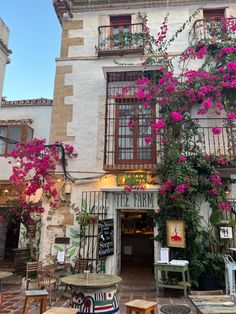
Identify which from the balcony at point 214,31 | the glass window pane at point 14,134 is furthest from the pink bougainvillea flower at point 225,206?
the glass window pane at point 14,134

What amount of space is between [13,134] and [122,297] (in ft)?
26.8

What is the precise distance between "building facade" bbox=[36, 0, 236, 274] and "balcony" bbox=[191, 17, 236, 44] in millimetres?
63

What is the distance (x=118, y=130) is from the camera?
820 cm

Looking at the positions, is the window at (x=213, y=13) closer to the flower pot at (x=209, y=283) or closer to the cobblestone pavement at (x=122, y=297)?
the flower pot at (x=209, y=283)

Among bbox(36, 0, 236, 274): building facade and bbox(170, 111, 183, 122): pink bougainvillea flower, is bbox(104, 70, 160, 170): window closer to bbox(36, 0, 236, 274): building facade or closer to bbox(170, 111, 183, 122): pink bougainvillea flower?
bbox(36, 0, 236, 274): building facade

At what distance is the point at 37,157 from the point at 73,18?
5254 millimetres

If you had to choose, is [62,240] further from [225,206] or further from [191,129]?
[191,129]

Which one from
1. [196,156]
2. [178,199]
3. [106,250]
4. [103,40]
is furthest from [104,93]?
[106,250]

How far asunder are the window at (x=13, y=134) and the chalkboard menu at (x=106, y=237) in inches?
234

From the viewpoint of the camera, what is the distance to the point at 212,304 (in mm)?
3404

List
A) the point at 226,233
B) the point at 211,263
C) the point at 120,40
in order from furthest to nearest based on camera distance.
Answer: the point at 120,40, the point at 226,233, the point at 211,263

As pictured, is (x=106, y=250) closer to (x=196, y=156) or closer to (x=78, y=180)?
(x=78, y=180)

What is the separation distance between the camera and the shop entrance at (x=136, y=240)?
419 inches

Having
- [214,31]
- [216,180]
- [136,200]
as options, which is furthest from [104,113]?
[214,31]
